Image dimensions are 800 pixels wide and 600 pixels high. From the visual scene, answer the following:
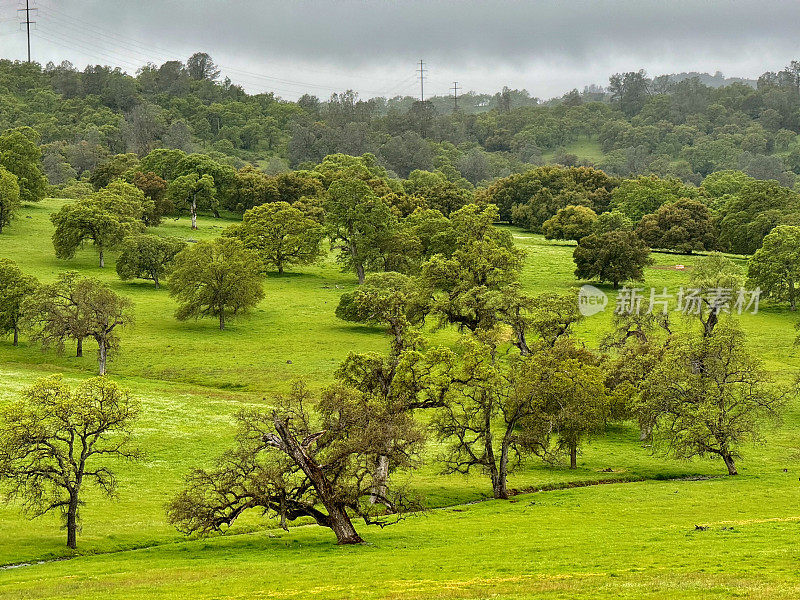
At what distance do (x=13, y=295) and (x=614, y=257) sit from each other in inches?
2726

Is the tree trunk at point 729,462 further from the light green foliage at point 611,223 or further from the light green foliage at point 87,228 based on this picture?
the light green foliage at point 87,228

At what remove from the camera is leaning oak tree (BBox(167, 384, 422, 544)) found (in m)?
38.6

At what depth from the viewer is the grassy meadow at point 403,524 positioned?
95.4 ft

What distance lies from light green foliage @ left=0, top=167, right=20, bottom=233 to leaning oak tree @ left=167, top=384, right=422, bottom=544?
90.5m

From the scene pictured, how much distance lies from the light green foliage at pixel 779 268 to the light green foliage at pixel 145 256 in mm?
68766

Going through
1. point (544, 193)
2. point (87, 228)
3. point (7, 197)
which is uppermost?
point (544, 193)

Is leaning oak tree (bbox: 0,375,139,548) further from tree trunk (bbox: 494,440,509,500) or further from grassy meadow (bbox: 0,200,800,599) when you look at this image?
tree trunk (bbox: 494,440,509,500)

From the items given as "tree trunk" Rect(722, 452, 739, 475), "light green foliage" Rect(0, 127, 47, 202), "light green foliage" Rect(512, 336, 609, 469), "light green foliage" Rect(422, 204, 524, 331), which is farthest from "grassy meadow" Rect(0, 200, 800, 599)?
"light green foliage" Rect(0, 127, 47, 202)

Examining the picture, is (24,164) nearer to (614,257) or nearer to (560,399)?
(614,257)

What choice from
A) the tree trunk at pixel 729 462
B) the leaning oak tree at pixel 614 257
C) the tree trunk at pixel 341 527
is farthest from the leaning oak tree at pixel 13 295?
the leaning oak tree at pixel 614 257

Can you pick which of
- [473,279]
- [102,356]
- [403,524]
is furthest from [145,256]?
[403,524]

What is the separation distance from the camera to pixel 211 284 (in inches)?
3617

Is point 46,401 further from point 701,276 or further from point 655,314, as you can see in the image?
point 701,276

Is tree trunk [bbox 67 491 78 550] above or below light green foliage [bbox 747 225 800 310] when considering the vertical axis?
below
